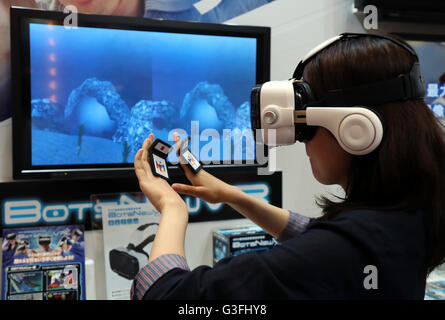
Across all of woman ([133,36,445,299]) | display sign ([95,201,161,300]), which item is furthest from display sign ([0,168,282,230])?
woman ([133,36,445,299])

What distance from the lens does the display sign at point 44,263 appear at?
1.51 m

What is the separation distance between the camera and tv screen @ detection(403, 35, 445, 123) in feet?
6.81

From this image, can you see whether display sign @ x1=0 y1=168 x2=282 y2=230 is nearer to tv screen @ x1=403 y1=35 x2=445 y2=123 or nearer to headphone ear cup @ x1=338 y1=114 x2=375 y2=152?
headphone ear cup @ x1=338 y1=114 x2=375 y2=152

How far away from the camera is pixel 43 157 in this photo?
1496mm

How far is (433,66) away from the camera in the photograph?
2107 millimetres

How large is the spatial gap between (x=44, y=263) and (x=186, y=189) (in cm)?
81

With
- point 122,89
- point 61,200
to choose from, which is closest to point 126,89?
point 122,89

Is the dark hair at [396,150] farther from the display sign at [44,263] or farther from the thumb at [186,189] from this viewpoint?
the display sign at [44,263]

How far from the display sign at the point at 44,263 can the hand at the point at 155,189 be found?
2.33 ft

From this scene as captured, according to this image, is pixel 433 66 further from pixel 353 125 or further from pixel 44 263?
A: pixel 44 263

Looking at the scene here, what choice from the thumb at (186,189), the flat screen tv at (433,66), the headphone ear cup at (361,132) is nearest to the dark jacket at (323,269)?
the headphone ear cup at (361,132)

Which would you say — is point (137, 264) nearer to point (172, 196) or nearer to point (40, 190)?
point (40, 190)

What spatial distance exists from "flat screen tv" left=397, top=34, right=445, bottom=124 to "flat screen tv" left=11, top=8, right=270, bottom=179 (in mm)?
944
